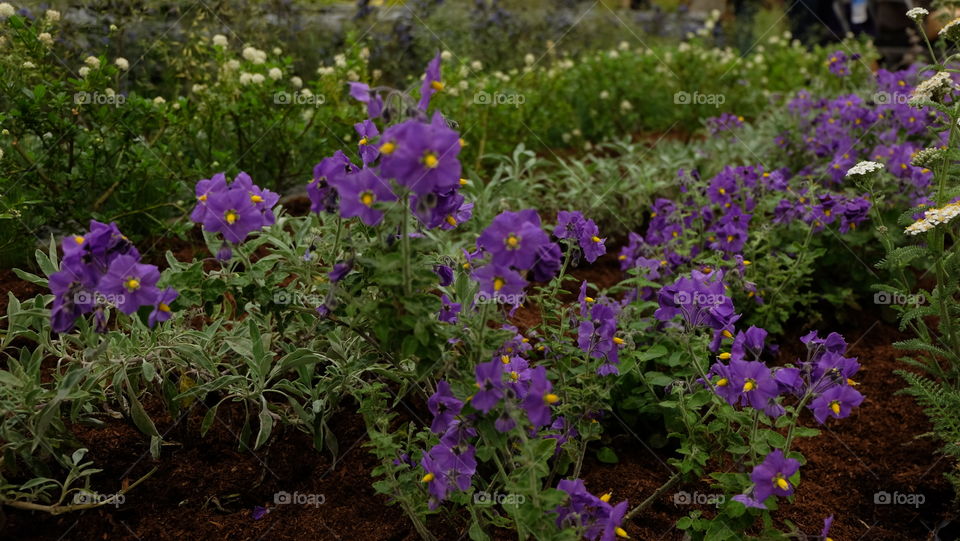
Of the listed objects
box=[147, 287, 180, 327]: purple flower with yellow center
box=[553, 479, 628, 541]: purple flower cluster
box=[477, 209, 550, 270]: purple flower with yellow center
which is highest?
box=[477, 209, 550, 270]: purple flower with yellow center

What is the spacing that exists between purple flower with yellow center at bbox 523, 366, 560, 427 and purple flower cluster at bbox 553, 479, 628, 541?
17 centimetres

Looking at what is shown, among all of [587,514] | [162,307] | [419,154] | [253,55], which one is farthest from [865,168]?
[253,55]

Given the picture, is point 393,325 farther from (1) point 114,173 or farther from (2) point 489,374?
(1) point 114,173

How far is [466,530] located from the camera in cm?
209

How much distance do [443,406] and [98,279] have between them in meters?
0.79

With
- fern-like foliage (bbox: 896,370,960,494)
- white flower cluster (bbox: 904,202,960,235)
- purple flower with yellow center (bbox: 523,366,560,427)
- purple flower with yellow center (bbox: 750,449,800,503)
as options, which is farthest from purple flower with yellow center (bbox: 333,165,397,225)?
fern-like foliage (bbox: 896,370,960,494)

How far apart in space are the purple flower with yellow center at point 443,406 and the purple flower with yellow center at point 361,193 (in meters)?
0.46

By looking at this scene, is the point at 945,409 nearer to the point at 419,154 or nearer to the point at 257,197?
the point at 419,154

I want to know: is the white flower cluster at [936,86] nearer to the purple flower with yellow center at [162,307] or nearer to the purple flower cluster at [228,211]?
the purple flower cluster at [228,211]

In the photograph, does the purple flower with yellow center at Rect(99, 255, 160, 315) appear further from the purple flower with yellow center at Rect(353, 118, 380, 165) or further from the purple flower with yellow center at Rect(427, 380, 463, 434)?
the purple flower with yellow center at Rect(427, 380, 463, 434)

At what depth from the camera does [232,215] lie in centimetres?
173

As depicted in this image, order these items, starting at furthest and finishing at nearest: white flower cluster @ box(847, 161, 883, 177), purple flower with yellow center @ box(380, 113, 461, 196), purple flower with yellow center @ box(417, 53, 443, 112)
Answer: white flower cluster @ box(847, 161, 883, 177)
purple flower with yellow center @ box(417, 53, 443, 112)
purple flower with yellow center @ box(380, 113, 461, 196)

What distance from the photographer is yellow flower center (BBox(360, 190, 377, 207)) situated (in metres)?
1.53

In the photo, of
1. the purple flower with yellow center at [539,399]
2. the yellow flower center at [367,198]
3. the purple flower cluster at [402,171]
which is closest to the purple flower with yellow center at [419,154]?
the purple flower cluster at [402,171]
